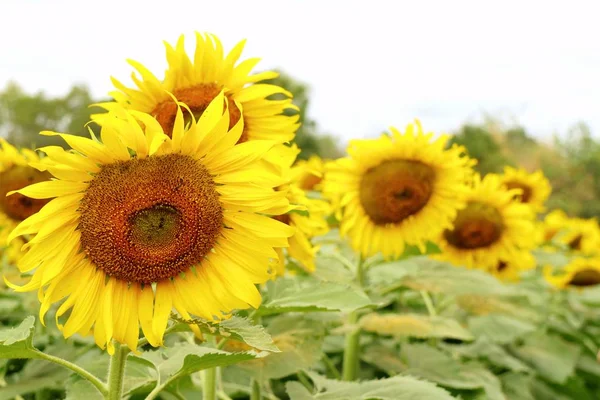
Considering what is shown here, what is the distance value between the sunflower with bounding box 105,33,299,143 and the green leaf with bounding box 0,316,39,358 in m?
0.61

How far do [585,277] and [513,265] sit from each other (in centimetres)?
123

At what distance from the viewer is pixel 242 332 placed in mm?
1290

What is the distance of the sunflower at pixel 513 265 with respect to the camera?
12.7 feet

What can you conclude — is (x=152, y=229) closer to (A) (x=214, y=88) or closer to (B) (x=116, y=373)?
(B) (x=116, y=373)

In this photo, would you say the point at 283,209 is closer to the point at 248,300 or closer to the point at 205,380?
the point at 248,300

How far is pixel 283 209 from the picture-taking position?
4.47ft

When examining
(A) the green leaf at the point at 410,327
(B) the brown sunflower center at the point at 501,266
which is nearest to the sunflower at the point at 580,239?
(B) the brown sunflower center at the point at 501,266

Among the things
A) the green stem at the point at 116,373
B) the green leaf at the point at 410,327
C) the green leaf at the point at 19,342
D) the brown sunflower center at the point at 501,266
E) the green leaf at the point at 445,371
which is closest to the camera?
the green leaf at the point at 19,342

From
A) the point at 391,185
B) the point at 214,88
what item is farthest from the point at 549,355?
the point at 214,88

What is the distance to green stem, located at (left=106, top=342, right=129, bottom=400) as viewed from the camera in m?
1.35

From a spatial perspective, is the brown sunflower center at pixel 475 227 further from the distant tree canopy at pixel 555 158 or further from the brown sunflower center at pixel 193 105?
the distant tree canopy at pixel 555 158

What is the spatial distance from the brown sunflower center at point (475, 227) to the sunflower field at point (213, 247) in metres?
0.57

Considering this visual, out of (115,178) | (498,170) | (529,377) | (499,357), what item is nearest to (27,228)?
(115,178)

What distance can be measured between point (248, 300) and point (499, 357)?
101 inches
